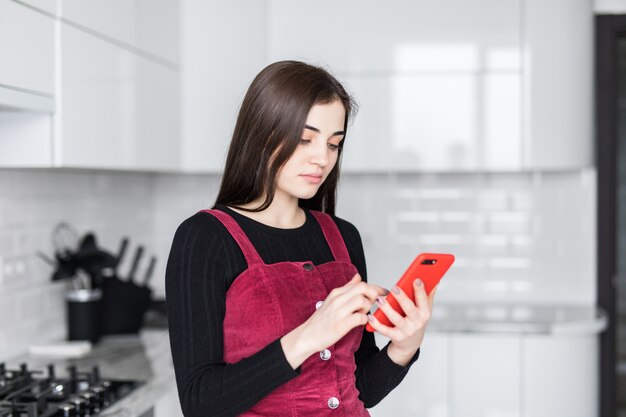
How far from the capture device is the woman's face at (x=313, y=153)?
4.57 feet

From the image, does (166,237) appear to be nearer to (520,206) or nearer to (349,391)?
(520,206)

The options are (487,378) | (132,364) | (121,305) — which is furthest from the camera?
(487,378)

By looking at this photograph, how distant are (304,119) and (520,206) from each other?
2446 millimetres

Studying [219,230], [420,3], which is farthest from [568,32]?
[219,230]

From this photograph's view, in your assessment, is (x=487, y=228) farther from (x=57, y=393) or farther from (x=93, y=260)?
(x=57, y=393)

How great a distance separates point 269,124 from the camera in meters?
1.38

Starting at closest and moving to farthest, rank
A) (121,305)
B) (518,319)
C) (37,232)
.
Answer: (37,232) < (121,305) < (518,319)

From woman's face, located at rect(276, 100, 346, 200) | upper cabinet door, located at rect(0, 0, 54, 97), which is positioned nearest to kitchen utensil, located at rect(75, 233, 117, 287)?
upper cabinet door, located at rect(0, 0, 54, 97)

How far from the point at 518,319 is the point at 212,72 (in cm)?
163

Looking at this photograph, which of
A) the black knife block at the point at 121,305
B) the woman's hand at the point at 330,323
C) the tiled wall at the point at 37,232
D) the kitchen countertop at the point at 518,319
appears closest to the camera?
the woman's hand at the point at 330,323

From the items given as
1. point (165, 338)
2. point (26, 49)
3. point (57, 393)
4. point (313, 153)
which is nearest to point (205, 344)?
point (313, 153)

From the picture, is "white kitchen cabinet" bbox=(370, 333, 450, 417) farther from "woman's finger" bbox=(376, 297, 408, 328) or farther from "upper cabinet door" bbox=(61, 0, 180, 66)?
"woman's finger" bbox=(376, 297, 408, 328)

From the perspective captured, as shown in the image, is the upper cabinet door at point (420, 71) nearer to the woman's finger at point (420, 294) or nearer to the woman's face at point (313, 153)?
the woman's face at point (313, 153)

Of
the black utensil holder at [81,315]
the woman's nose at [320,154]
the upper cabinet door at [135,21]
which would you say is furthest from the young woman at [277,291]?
the black utensil holder at [81,315]
